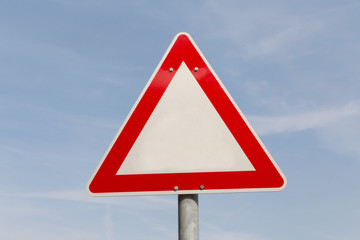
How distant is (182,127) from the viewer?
6.79ft

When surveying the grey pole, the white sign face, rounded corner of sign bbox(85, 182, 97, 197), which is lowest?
the grey pole

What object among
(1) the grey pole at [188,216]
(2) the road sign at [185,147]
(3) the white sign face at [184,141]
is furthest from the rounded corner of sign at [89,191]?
(1) the grey pole at [188,216]

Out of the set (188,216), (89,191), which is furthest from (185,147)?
(89,191)

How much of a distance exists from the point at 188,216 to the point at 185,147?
13.5 inches

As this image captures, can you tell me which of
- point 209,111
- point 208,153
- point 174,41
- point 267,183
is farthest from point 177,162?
point 174,41

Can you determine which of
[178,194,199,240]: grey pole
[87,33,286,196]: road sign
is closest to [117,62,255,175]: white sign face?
[87,33,286,196]: road sign

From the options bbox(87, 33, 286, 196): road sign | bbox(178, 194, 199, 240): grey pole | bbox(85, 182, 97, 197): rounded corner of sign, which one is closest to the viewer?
bbox(178, 194, 199, 240): grey pole

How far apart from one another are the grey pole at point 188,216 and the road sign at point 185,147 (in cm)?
5

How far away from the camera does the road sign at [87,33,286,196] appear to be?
2012 mm

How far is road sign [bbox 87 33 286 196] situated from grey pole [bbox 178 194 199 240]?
1.9 inches

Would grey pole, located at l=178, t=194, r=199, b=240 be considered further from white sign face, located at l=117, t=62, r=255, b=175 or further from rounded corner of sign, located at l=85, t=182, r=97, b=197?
rounded corner of sign, located at l=85, t=182, r=97, b=197

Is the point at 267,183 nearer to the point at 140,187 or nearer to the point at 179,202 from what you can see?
the point at 179,202

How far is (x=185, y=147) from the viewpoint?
6.69ft

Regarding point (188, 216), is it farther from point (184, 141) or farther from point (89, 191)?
point (89, 191)
